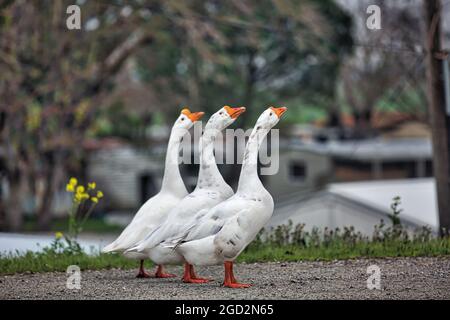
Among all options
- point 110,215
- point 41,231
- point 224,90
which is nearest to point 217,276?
point 41,231

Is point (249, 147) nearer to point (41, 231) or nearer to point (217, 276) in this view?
point (217, 276)

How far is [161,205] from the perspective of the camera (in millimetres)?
9727

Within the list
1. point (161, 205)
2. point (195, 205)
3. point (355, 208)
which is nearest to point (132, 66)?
point (355, 208)

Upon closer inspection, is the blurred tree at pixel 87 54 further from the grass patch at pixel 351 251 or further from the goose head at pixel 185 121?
the goose head at pixel 185 121

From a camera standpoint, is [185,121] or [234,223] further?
Answer: [185,121]

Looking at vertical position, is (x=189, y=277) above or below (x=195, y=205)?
below

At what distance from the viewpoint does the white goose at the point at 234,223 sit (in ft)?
28.1

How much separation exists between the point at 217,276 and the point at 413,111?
3372 centimetres

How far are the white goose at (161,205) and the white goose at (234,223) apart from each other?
720 mm

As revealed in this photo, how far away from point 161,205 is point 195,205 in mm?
761

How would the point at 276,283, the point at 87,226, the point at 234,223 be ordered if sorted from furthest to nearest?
1. the point at 87,226
2. the point at 276,283
3. the point at 234,223

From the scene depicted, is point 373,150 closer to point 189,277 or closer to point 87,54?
point 87,54

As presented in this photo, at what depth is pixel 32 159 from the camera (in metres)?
29.6

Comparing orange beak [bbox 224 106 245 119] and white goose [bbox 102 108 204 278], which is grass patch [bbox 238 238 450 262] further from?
orange beak [bbox 224 106 245 119]
